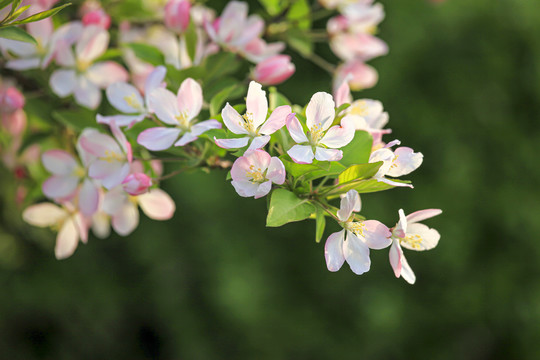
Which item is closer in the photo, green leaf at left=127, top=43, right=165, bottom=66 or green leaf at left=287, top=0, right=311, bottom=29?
green leaf at left=127, top=43, right=165, bottom=66

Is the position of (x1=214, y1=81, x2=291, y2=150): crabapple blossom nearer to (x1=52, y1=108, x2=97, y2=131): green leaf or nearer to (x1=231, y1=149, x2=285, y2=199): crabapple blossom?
Answer: (x1=231, y1=149, x2=285, y2=199): crabapple blossom

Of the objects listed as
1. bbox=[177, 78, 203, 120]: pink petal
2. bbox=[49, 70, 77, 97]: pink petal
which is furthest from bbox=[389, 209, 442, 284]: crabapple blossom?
→ bbox=[49, 70, 77, 97]: pink petal

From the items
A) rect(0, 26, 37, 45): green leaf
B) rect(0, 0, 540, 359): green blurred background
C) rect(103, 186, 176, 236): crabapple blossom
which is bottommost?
rect(0, 0, 540, 359): green blurred background

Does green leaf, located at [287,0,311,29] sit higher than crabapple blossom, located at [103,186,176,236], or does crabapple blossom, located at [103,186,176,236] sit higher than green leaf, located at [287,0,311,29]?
→ green leaf, located at [287,0,311,29]

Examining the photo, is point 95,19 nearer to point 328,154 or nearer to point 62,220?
point 62,220

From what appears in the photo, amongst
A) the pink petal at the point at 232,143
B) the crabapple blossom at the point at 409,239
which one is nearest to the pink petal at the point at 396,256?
the crabapple blossom at the point at 409,239

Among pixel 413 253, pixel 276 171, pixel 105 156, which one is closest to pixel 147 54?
pixel 105 156

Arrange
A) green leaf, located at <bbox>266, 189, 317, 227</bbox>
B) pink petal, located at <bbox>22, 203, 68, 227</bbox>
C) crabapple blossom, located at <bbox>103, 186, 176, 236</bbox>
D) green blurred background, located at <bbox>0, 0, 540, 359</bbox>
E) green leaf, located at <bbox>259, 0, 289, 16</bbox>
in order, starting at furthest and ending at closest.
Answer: green blurred background, located at <bbox>0, 0, 540, 359</bbox> → green leaf, located at <bbox>259, 0, 289, 16</bbox> → pink petal, located at <bbox>22, 203, 68, 227</bbox> → crabapple blossom, located at <bbox>103, 186, 176, 236</bbox> → green leaf, located at <bbox>266, 189, 317, 227</bbox>

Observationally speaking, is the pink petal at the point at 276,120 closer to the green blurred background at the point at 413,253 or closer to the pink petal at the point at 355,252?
the pink petal at the point at 355,252
